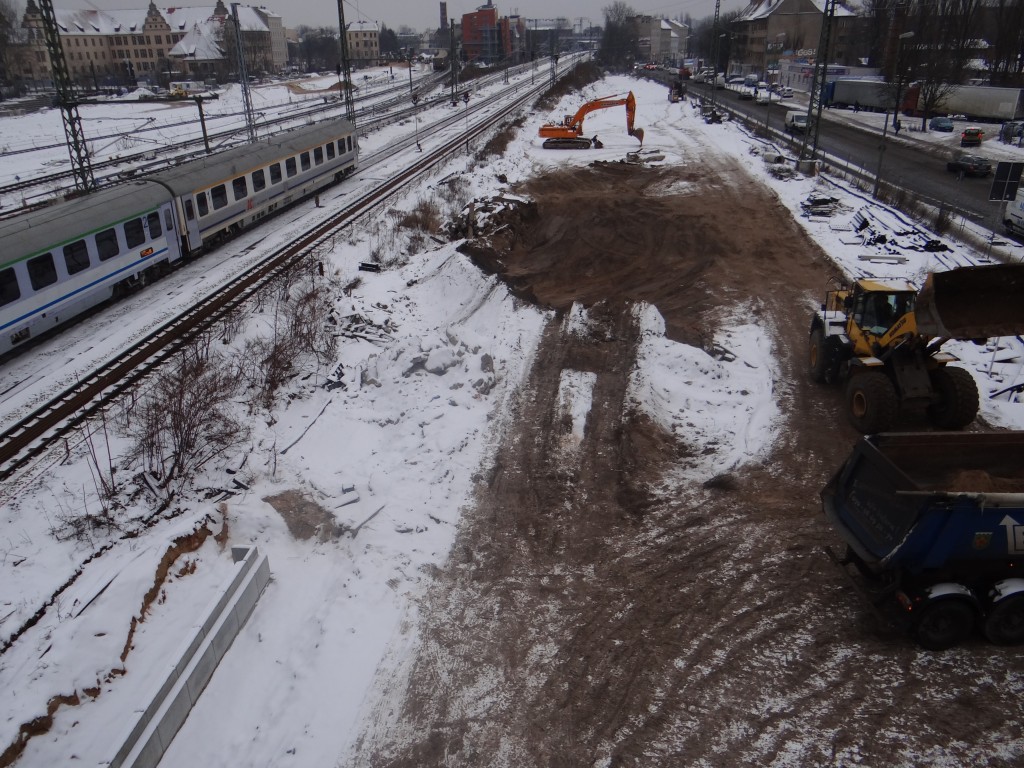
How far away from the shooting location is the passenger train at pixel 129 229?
1477 centimetres

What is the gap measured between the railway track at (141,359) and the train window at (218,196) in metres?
2.50

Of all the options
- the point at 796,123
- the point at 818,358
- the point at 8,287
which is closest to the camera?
the point at 8,287

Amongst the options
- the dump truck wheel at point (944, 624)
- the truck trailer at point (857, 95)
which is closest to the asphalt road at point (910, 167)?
the truck trailer at point (857, 95)

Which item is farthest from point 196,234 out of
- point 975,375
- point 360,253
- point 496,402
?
point 975,375

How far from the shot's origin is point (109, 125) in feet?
192

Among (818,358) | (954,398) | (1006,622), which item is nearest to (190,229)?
(818,358)

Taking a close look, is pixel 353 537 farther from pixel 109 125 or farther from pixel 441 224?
pixel 109 125

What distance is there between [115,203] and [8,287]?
14.8 ft

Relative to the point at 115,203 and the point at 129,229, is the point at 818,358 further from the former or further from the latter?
the point at 115,203

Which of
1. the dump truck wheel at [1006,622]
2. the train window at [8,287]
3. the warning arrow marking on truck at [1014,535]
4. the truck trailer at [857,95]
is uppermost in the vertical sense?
the truck trailer at [857,95]

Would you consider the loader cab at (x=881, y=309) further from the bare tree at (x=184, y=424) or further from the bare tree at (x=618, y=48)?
the bare tree at (x=618, y=48)

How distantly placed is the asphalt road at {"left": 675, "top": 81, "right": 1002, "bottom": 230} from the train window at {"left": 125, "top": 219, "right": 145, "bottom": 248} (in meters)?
29.1

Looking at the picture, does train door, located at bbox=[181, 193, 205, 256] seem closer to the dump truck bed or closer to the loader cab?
the loader cab

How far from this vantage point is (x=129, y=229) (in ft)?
59.7
